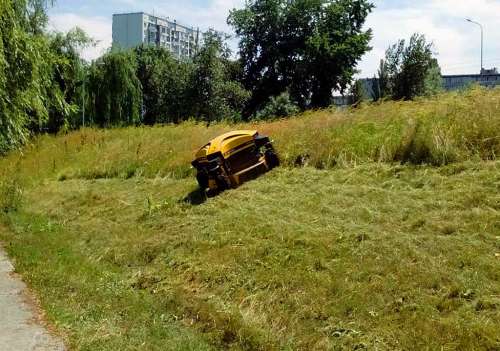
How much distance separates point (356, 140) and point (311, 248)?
149 inches

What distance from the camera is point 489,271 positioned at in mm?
4898

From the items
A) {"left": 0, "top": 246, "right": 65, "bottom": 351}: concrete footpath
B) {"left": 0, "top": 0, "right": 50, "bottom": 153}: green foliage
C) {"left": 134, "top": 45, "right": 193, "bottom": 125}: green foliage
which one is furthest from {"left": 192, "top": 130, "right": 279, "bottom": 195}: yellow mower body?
{"left": 134, "top": 45, "right": 193, "bottom": 125}: green foliage

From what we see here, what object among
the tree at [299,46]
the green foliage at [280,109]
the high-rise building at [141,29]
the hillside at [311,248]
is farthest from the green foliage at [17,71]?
the high-rise building at [141,29]

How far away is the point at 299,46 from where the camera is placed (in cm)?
5059

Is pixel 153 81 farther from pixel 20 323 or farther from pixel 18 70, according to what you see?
pixel 20 323

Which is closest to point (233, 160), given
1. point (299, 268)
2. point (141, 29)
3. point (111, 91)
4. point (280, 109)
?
point (299, 268)

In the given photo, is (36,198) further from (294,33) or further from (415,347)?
(294,33)

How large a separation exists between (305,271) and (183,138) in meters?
9.70

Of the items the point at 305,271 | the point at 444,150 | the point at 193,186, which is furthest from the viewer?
the point at 193,186

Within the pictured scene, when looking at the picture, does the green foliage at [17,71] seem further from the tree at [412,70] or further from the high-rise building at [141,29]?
the high-rise building at [141,29]

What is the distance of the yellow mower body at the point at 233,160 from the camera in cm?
970

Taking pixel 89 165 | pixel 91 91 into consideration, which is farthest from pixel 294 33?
pixel 89 165

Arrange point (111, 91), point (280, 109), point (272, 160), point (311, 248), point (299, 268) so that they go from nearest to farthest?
point (299, 268)
point (311, 248)
point (272, 160)
point (111, 91)
point (280, 109)

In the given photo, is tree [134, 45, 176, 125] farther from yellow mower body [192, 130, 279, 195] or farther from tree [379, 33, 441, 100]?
yellow mower body [192, 130, 279, 195]
